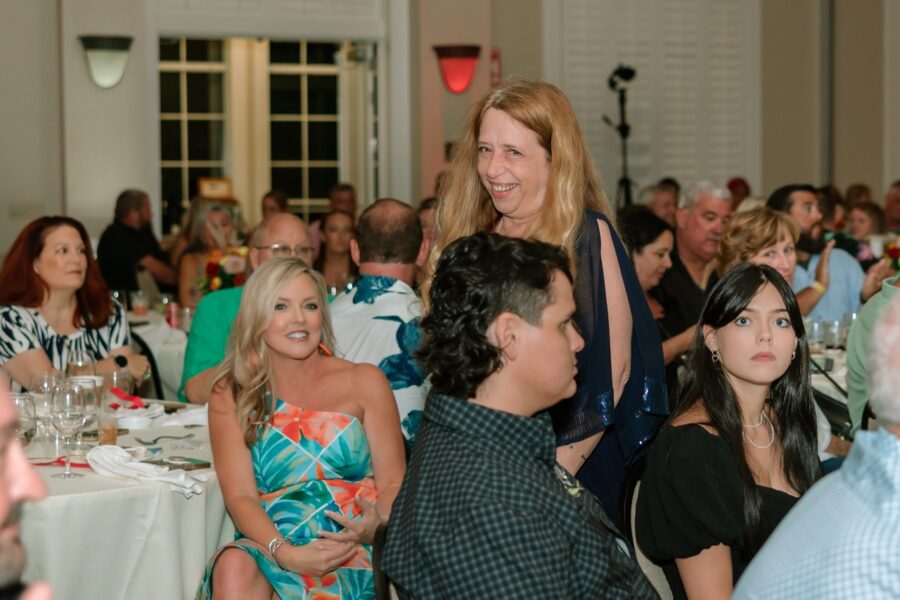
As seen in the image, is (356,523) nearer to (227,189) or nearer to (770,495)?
(770,495)

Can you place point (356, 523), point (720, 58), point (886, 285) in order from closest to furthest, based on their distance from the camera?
point (356, 523)
point (886, 285)
point (720, 58)

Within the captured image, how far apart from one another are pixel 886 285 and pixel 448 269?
1975 millimetres

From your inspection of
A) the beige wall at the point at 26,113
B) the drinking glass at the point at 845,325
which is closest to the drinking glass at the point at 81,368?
Result: the drinking glass at the point at 845,325

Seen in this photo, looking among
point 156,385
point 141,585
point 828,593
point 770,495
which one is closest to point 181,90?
point 156,385

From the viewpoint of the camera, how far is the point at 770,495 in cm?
277

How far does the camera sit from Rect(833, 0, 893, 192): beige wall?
39.2 ft

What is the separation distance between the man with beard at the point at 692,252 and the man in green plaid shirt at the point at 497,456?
3578mm

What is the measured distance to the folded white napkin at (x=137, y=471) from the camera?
A: 337cm

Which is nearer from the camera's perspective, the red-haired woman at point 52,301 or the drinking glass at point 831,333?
the red-haired woman at point 52,301

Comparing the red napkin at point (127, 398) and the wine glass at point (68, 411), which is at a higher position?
the wine glass at point (68, 411)

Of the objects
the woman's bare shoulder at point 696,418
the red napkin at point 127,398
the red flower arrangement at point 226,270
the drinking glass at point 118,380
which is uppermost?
the red flower arrangement at point 226,270

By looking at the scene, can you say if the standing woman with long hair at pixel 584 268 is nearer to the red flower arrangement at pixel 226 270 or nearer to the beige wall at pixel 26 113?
the red flower arrangement at pixel 226 270

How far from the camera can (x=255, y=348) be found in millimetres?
3457

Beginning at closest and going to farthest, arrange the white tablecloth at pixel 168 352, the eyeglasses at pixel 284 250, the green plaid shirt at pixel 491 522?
1. the green plaid shirt at pixel 491 522
2. the eyeglasses at pixel 284 250
3. the white tablecloth at pixel 168 352
